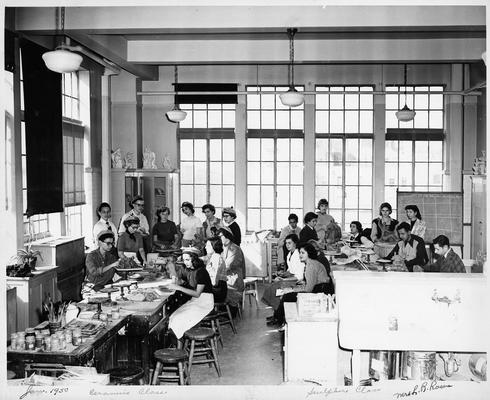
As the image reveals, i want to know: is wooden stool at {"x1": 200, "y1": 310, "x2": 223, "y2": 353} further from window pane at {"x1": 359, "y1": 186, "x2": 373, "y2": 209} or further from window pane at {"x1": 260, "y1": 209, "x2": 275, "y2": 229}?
window pane at {"x1": 359, "y1": 186, "x2": 373, "y2": 209}

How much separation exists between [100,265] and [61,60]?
283 cm

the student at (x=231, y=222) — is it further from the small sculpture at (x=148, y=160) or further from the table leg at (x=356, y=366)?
the table leg at (x=356, y=366)

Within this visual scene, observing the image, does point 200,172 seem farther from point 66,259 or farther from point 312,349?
point 312,349

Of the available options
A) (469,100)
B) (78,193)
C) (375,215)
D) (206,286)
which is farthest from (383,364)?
(469,100)

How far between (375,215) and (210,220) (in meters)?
4.82

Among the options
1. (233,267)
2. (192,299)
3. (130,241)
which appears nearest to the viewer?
(192,299)

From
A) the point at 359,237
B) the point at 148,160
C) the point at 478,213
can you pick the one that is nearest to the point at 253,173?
the point at 148,160

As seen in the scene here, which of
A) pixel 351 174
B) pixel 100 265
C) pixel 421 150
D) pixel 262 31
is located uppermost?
pixel 262 31

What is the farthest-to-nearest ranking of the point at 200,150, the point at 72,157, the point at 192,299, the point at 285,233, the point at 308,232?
the point at 200,150 → the point at 285,233 → the point at 72,157 → the point at 308,232 → the point at 192,299

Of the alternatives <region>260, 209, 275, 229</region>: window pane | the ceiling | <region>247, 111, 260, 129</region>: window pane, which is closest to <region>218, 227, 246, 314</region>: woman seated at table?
the ceiling

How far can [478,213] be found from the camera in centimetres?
1181

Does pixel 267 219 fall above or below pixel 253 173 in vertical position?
below

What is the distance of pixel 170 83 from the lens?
1377 centimetres

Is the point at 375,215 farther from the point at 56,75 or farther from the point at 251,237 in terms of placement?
the point at 56,75
